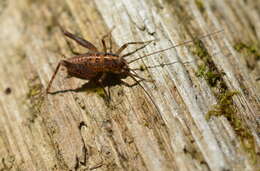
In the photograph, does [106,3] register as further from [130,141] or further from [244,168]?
[244,168]

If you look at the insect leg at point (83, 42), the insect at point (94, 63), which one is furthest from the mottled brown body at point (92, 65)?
the insect leg at point (83, 42)

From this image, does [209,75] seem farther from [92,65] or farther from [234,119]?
[92,65]

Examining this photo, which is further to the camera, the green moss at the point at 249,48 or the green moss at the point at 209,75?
the green moss at the point at 249,48

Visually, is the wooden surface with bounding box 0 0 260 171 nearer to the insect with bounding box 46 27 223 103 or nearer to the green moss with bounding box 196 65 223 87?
the green moss with bounding box 196 65 223 87

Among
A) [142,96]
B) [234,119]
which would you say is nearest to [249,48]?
[234,119]

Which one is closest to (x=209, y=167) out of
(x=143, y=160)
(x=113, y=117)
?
(x=143, y=160)

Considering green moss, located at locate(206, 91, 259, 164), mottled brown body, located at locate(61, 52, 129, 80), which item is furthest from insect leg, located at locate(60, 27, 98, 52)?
green moss, located at locate(206, 91, 259, 164)

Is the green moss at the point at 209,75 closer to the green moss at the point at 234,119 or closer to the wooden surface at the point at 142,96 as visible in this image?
the wooden surface at the point at 142,96

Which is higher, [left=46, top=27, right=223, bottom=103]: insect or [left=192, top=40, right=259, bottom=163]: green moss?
[left=46, top=27, right=223, bottom=103]: insect
